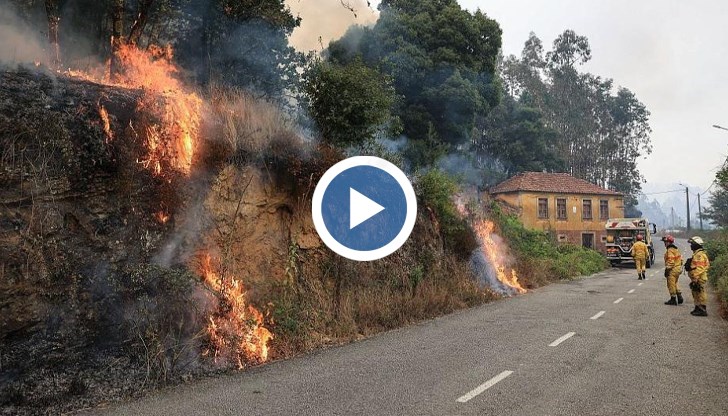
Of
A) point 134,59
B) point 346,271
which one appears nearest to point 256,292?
point 346,271

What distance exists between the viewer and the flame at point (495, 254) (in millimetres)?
18125

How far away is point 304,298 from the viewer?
1020 centimetres

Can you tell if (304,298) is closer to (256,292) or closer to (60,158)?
(256,292)

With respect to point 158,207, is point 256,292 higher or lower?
lower

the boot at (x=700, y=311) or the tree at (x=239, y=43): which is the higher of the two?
the tree at (x=239, y=43)

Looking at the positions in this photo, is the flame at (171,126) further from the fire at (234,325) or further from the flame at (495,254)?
the flame at (495,254)

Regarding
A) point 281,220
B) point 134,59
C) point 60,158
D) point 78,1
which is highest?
point 78,1

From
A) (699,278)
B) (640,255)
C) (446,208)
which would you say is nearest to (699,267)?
(699,278)

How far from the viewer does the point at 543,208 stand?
145ft

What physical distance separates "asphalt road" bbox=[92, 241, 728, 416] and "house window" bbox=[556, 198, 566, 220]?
34.9m

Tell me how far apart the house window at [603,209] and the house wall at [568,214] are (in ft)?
0.68

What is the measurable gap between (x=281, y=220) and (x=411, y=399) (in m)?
5.51

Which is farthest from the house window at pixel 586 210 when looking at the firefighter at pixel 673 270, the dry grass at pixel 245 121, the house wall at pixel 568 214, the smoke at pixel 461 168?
the dry grass at pixel 245 121

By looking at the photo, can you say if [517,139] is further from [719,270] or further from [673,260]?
[673,260]
